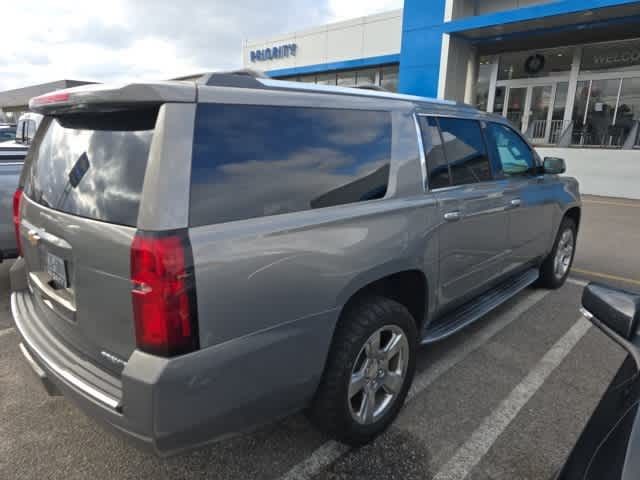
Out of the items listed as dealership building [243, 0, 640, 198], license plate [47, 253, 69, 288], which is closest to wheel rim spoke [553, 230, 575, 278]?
license plate [47, 253, 69, 288]

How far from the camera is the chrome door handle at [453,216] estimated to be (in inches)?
109

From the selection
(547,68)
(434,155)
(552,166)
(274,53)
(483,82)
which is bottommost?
(552,166)

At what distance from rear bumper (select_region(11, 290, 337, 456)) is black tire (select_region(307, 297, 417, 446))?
13 centimetres

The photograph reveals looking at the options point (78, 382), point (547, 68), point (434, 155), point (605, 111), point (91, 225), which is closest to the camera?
point (91, 225)

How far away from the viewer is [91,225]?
1756 millimetres

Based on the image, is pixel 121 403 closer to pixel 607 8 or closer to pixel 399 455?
pixel 399 455

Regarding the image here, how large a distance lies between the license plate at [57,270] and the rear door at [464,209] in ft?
6.81

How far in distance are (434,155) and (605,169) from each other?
556 inches

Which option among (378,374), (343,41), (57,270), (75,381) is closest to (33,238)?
(57,270)

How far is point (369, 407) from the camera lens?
7.82 ft

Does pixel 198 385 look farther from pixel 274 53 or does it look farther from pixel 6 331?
pixel 274 53

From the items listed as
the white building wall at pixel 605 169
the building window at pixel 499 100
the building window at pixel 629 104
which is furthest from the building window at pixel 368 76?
the building window at pixel 629 104

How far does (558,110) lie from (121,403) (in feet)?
64.6

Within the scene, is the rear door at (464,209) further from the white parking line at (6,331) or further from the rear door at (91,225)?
Answer: the white parking line at (6,331)
